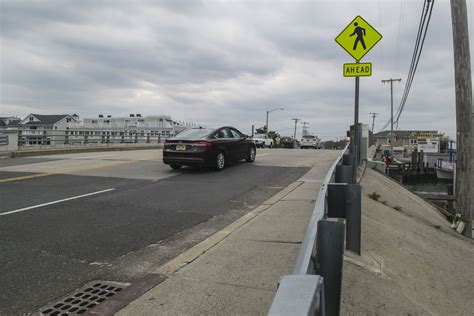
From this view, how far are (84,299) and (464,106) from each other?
1097 cm

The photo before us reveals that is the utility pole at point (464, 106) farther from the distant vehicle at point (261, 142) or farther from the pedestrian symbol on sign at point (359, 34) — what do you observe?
the distant vehicle at point (261, 142)

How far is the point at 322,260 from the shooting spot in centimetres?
263

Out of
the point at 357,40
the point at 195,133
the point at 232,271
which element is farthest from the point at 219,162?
the point at 232,271

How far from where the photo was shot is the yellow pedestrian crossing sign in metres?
8.21

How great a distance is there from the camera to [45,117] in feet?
232

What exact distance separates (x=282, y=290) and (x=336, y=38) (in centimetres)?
778

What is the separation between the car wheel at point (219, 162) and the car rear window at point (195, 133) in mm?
814

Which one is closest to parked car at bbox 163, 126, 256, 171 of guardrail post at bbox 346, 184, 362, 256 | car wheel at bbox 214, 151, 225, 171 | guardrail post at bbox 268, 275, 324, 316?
car wheel at bbox 214, 151, 225, 171

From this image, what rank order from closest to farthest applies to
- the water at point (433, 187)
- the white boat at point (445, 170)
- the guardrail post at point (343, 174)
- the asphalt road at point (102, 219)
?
the asphalt road at point (102, 219) < the guardrail post at point (343, 174) < the water at point (433, 187) < the white boat at point (445, 170)

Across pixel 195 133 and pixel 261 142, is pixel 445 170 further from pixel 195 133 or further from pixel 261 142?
pixel 195 133

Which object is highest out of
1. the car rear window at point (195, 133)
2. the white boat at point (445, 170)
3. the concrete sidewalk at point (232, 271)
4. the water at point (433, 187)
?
the car rear window at point (195, 133)

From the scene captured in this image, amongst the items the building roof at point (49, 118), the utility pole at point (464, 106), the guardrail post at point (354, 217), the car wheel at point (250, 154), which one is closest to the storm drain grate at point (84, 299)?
the guardrail post at point (354, 217)

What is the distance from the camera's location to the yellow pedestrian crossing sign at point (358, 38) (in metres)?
8.21

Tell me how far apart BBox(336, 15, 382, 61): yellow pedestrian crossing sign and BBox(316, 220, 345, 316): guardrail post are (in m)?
6.46
